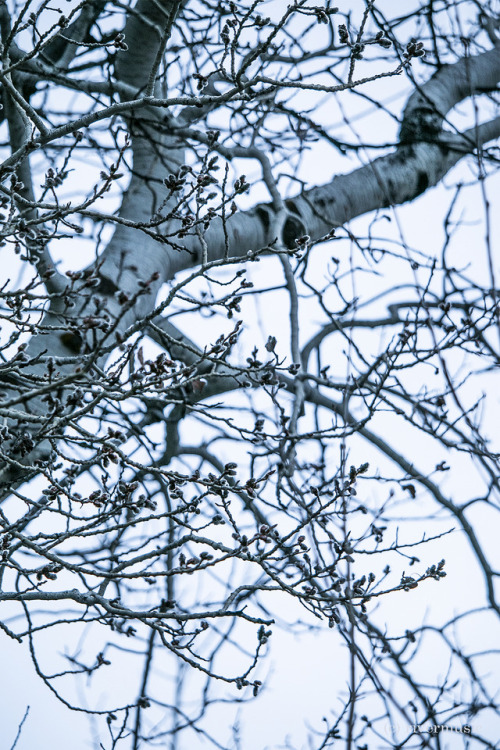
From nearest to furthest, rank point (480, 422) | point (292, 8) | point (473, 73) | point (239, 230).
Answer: point (292, 8), point (480, 422), point (239, 230), point (473, 73)

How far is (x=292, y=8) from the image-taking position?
1.98m

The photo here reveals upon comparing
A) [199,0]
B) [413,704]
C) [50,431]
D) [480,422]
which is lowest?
[413,704]

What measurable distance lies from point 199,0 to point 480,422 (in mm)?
3241

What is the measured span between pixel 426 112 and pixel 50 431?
3.82m

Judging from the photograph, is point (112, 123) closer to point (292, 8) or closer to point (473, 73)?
point (292, 8)

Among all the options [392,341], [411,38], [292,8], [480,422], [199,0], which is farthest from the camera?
[411,38]

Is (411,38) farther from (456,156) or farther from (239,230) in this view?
(239,230)

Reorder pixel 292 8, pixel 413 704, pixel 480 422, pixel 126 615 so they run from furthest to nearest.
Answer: pixel 413 704, pixel 480 422, pixel 126 615, pixel 292 8

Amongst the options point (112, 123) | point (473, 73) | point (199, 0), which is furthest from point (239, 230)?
point (473, 73)

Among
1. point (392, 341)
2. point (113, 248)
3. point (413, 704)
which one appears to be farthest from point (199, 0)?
point (413, 704)

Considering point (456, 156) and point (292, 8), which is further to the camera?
point (456, 156)

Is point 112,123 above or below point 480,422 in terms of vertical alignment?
above

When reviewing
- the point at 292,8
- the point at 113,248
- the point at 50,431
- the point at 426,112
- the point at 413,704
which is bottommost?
the point at 413,704

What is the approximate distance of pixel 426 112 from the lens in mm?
4777
